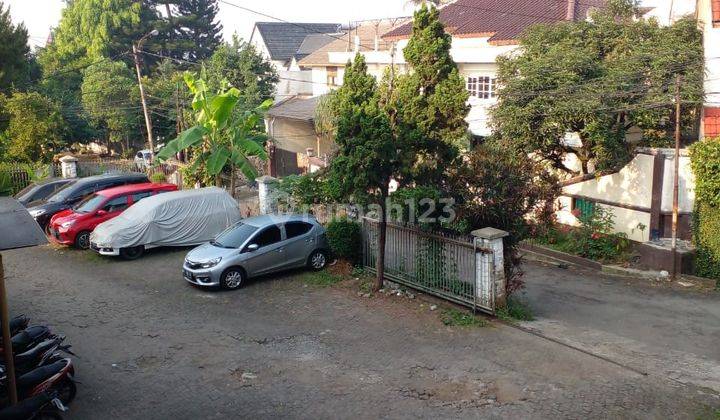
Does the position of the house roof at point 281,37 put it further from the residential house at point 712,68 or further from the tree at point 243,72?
the residential house at point 712,68

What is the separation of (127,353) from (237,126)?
11451mm

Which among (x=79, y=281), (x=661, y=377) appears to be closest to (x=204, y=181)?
(x=79, y=281)

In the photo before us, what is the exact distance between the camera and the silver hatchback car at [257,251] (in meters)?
13.8

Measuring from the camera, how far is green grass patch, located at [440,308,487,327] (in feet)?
38.4

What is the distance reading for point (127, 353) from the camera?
416 inches

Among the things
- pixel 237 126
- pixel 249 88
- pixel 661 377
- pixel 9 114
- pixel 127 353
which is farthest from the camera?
pixel 249 88

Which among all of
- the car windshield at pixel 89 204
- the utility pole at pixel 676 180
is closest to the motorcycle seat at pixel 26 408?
the car windshield at pixel 89 204

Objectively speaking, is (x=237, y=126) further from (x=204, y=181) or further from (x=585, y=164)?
(x=585, y=164)

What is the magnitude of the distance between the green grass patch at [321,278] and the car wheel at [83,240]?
663 cm

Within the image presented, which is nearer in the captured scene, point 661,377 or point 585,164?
point 661,377

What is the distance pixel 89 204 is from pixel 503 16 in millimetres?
20353

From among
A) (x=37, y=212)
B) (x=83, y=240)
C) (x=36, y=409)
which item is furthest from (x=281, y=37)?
(x=36, y=409)

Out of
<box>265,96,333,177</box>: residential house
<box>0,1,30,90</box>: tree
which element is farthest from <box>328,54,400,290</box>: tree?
<box>0,1,30,90</box>: tree

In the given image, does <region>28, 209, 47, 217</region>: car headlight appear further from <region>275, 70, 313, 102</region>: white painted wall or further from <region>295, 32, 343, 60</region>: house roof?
<region>295, 32, 343, 60</region>: house roof
